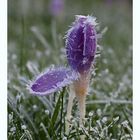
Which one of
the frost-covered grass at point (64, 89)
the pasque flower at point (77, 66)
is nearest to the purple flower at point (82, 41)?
the pasque flower at point (77, 66)

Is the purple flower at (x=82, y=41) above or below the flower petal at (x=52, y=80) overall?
above

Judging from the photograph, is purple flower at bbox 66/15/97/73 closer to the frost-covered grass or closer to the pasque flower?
the pasque flower

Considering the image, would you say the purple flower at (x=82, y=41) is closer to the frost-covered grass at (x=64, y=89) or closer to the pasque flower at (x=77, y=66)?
the pasque flower at (x=77, y=66)

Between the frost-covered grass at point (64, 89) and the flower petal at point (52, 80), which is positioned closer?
the flower petal at point (52, 80)

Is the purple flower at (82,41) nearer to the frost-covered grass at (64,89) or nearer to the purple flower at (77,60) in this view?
the purple flower at (77,60)

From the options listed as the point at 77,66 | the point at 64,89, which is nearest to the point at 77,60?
the point at 77,66

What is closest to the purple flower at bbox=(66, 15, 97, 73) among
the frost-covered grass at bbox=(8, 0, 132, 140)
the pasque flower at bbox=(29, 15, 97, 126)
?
the pasque flower at bbox=(29, 15, 97, 126)
